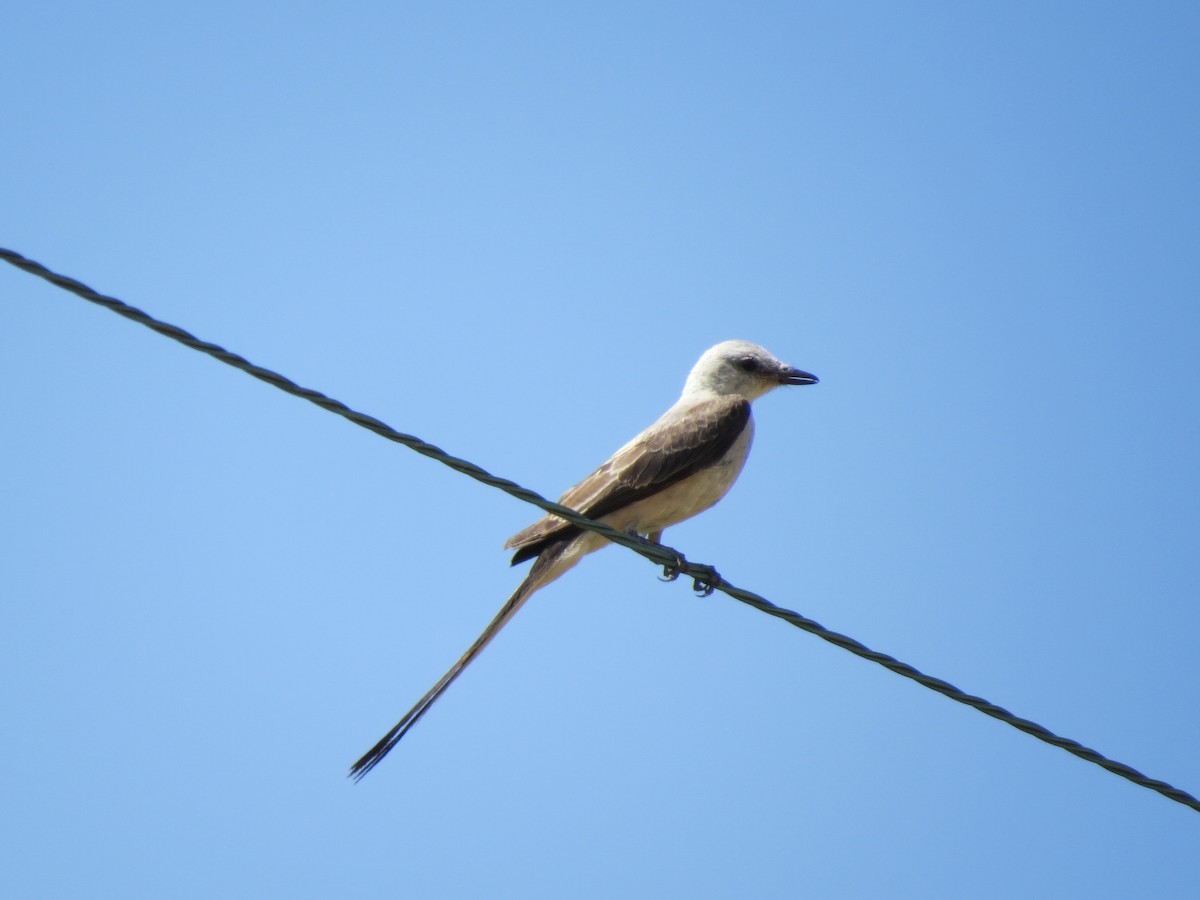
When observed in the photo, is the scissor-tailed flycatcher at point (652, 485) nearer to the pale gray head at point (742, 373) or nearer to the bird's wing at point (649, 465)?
the bird's wing at point (649, 465)

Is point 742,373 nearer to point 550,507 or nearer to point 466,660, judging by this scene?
point 466,660

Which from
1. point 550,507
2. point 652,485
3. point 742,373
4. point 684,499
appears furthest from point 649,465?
point 550,507

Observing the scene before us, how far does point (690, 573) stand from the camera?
261 inches

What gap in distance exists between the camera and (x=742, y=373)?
8.83m

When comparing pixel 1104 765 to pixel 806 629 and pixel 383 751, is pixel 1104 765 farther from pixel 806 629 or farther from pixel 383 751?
pixel 383 751

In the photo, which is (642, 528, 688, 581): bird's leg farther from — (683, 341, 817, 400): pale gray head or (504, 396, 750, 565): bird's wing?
(683, 341, 817, 400): pale gray head

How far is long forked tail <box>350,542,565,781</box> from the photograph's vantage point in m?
5.44

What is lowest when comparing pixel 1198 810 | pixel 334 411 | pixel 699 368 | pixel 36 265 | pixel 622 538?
pixel 36 265

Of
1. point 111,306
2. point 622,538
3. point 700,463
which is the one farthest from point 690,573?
point 111,306

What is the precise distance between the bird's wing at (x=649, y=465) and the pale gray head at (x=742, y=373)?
73cm

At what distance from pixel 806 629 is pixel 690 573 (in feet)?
6.88

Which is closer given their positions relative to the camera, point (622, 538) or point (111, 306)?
point (111, 306)

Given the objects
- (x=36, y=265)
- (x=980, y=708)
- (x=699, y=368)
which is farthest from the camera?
(x=699, y=368)

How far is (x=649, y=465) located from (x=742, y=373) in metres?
1.64
